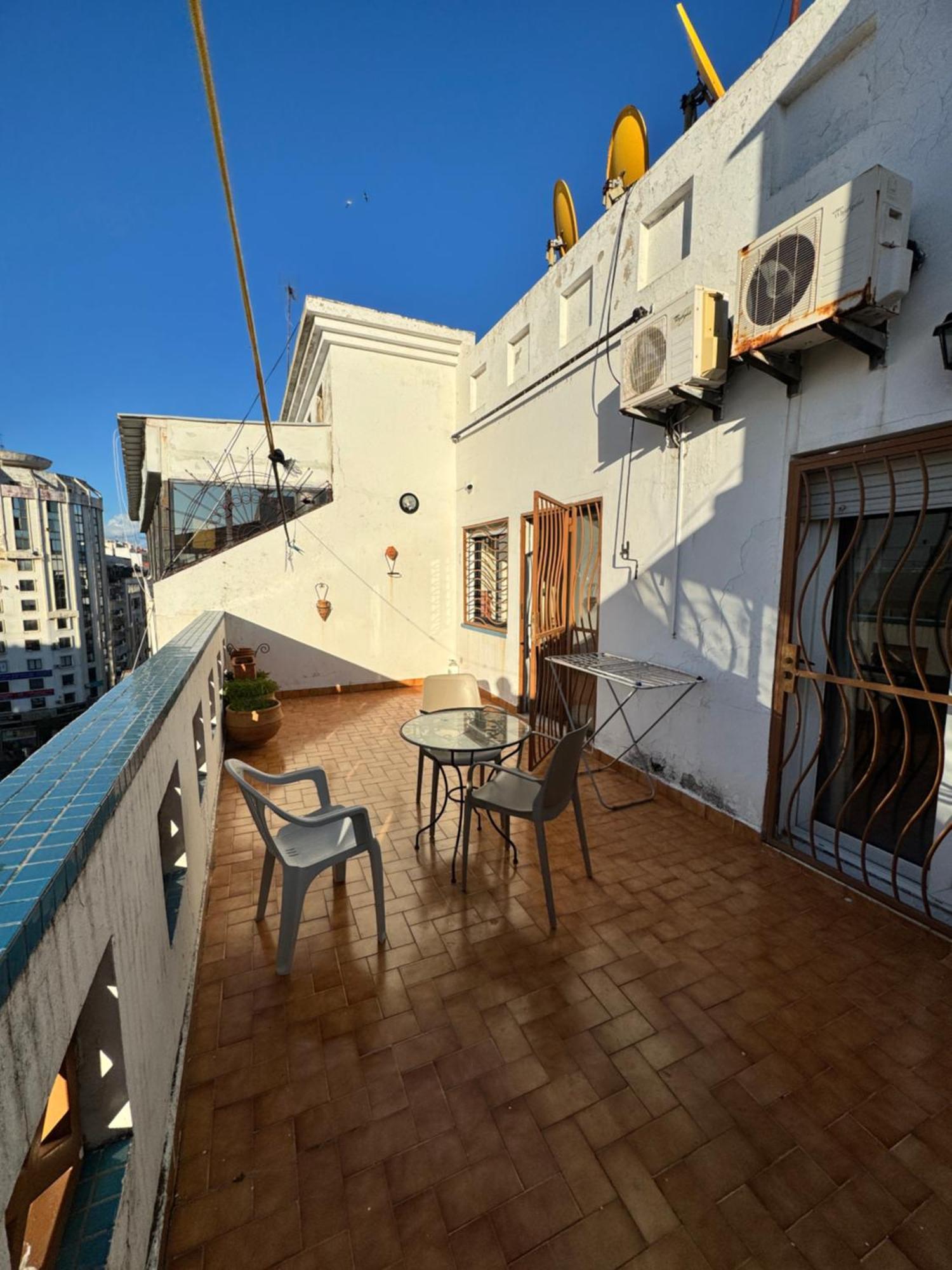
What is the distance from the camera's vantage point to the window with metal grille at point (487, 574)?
7031 millimetres

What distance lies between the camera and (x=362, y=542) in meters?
7.73

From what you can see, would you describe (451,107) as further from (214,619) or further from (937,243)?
(214,619)

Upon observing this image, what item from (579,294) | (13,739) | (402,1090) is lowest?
(13,739)

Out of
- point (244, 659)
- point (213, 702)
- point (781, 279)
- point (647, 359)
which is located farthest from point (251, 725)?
point (781, 279)

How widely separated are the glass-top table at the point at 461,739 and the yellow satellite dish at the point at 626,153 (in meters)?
4.51

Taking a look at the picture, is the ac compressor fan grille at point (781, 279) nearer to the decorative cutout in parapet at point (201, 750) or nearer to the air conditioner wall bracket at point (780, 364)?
the air conditioner wall bracket at point (780, 364)

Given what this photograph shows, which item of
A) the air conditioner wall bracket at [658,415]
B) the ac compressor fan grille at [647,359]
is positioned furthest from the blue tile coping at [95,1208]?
the air conditioner wall bracket at [658,415]

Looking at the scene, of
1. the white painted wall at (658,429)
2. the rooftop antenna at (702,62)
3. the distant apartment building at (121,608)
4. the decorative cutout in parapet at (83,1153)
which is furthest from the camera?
the distant apartment building at (121,608)

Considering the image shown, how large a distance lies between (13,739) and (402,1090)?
44.5 meters

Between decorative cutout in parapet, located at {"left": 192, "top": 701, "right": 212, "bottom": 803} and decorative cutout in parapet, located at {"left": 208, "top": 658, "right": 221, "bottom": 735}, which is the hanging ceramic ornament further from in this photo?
decorative cutout in parapet, located at {"left": 192, "top": 701, "right": 212, "bottom": 803}

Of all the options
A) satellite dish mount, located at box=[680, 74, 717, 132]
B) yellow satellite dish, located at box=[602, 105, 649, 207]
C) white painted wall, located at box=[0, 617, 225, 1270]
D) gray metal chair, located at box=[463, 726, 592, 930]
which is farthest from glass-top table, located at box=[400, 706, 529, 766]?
satellite dish mount, located at box=[680, 74, 717, 132]

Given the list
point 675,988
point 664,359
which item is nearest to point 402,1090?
point 675,988

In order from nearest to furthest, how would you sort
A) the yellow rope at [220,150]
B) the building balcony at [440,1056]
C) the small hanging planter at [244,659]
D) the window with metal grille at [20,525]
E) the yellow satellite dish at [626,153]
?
the building balcony at [440,1056] < the yellow rope at [220,150] < the yellow satellite dish at [626,153] < the small hanging planter at [244,659] < the window with metal grille at [20,525]

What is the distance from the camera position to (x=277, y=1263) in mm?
1356
